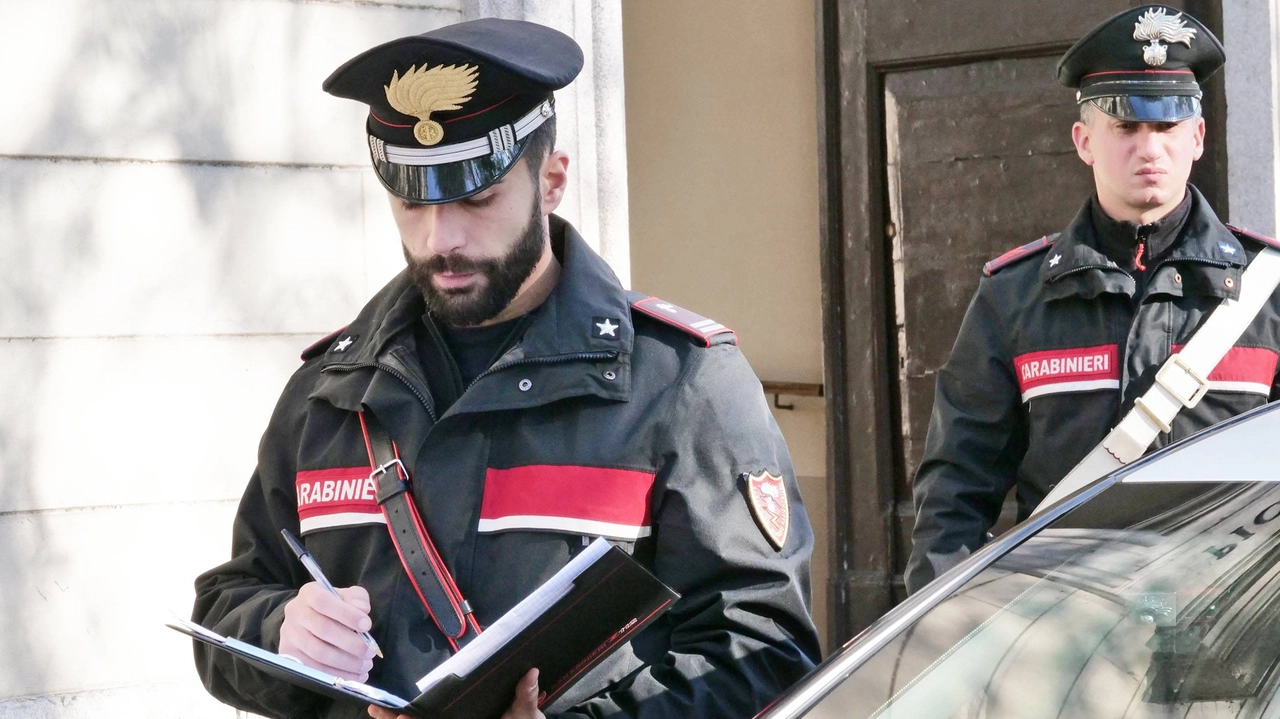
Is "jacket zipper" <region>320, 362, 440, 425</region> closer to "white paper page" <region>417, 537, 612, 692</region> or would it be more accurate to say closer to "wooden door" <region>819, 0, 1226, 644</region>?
"white paper page" <region>417, 537, 612, 692</region>

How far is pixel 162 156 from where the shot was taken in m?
3.82

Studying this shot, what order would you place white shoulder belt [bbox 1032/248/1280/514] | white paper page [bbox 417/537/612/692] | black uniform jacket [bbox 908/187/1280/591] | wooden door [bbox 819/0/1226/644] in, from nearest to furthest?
white paper page [bbox 417/537/612/692]
white shoulder belt [bbox 1032/248/1280/514]
black uniform jacket [bbox 908/187/1280/591]
wooden door [bbox 819/0/1226/644]

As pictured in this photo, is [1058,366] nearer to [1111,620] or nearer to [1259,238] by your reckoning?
[1259,238]

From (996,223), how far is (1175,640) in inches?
144

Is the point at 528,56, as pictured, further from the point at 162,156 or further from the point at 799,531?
the point at 162,156

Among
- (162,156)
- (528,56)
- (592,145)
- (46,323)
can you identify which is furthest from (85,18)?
(528,56)

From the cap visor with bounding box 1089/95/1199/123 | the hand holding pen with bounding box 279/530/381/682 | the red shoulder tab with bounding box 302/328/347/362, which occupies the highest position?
the cap visor with bounding box 1089/95/1199/123

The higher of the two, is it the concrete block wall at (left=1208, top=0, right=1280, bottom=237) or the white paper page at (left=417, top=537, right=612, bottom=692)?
the concrete block wall at (left=1208, top=0, right=1280, bottom=237)

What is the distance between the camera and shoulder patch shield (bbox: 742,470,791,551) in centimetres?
216

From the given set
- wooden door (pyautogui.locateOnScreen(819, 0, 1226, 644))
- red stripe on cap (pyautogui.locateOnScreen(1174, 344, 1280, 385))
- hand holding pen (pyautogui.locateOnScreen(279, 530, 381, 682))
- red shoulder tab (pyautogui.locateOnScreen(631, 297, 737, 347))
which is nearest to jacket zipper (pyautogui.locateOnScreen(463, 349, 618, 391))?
red shoulder tab (pyautogui.locateOnScreen(631, 297, 737, 347))

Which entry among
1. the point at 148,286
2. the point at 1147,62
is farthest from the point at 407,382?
the point at 1147,62

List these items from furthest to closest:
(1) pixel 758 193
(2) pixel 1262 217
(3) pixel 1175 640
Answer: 1. (1) pixel 758 193
2. (2) pixel 1262 217
3. (3) pixel 1175 640

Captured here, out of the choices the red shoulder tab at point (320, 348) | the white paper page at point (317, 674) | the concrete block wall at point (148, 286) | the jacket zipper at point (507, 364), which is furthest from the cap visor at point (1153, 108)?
the white paper page at point (317, 674)

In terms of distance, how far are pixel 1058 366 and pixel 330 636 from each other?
185 cm
